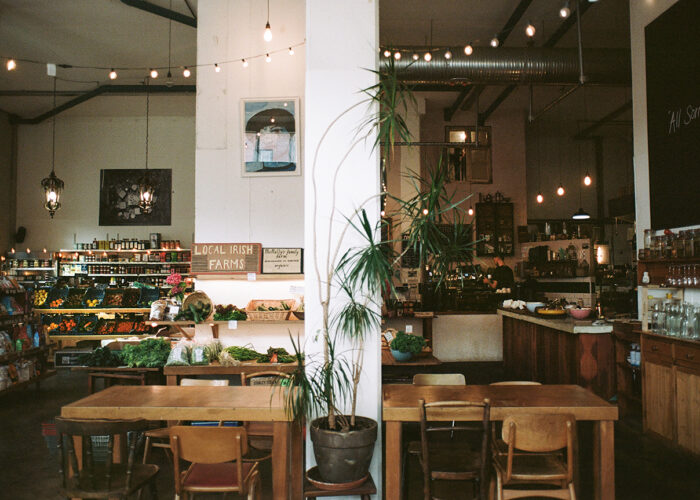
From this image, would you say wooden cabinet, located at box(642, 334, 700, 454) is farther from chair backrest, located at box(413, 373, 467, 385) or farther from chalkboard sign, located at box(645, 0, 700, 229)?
chair backrest, located at box(413, 373, 467, 385)

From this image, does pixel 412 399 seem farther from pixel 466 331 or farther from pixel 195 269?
pixel 466 331

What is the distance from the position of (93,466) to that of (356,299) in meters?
1.83

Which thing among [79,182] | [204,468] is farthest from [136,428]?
[79,182]

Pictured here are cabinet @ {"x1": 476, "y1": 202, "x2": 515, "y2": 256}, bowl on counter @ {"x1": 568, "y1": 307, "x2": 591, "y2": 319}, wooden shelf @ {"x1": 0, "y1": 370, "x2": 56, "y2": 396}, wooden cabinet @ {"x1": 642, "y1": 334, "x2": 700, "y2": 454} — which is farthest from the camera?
cabinet @ {"x1": 476, "y1": 202, "x2": 515, "y2": 256}

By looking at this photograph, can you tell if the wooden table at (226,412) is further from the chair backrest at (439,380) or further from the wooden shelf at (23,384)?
the wooden shelf at (23,384)

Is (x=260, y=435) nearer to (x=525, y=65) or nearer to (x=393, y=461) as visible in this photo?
(x=393, y=461)

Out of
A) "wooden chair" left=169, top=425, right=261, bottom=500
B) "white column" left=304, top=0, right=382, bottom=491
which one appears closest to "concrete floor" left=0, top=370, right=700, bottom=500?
"wooden chair" left=169, top=425, right=261, bottom=500

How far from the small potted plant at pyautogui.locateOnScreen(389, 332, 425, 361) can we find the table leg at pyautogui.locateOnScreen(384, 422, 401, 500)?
214 cm

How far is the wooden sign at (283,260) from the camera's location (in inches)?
252

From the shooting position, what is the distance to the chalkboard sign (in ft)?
17.3

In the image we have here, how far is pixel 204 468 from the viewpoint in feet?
10.3

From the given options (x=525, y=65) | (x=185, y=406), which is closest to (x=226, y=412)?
(x=185, y=406)

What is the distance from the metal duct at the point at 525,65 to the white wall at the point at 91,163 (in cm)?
719

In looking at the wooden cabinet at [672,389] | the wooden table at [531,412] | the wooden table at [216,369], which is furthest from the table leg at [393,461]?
the wooden cabinet at [672,389]
